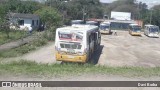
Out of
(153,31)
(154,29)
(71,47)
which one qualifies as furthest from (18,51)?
(153,31)

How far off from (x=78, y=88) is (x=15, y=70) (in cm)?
363

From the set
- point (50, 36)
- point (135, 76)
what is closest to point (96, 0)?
point (50, 36)

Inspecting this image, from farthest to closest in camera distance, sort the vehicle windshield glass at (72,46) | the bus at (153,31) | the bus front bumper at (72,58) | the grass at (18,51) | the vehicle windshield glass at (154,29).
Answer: the bus at (153,31)
the vehicle windshield glass at (154,29)
the grass at (18,51)
the vehicle windshield glass at (72,46)
the bus front bumper at (72,58)

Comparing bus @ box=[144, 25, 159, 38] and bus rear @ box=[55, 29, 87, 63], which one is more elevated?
bus rear @ box=[55, 29, 87, 63]

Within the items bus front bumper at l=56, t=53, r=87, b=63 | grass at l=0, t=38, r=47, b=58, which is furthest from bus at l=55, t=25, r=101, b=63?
grass at l=0, t=38, r=47, b=58

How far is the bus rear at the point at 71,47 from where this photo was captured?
22.2m

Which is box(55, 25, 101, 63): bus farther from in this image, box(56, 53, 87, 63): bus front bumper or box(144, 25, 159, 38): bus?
box(144, 25, 159, 38): bus

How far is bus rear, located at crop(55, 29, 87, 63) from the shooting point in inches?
875

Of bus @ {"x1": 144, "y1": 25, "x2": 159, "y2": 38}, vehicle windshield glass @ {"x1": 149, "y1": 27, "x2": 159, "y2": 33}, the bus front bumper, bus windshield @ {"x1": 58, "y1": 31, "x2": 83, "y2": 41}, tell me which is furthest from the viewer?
bus @ {"x1": 144, "y1": 25, "x2": 159, "y2": 38}

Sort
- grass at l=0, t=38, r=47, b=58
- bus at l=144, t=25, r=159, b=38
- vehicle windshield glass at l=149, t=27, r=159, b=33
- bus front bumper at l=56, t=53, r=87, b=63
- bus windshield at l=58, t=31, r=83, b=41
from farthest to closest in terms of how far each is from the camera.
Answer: bus at l=144, t=25, r=159, b=38
vehicle windshield glass at l=149, t=27, r=159, b=33
grass at l=0, t=38, r=47, b=58
bus windshield at l=58, t=31, r=83, b=41
bus front bumper at l=56, t=53, r=87, b=63

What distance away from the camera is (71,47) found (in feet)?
73.5

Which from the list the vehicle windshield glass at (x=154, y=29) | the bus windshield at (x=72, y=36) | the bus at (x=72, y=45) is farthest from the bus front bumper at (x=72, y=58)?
the vehicle windshield glass at (x=154, y=29)

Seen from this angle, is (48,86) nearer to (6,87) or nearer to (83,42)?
(6,87)

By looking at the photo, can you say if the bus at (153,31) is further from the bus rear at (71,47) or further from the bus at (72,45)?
the bus rear at (71,47)
